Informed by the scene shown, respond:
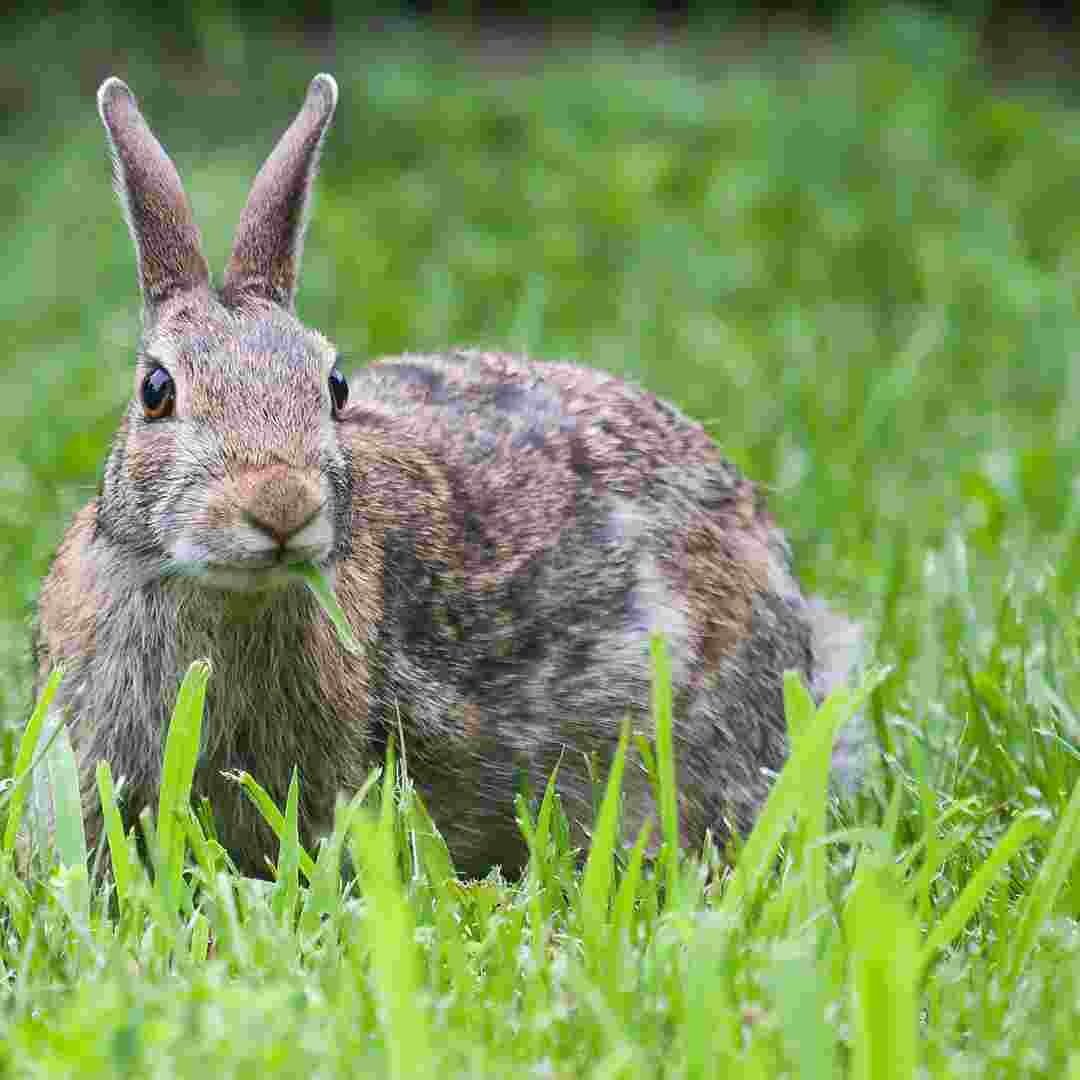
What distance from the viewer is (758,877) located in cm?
260

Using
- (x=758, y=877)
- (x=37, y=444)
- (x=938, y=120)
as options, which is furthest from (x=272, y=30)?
(x=758, y=877)

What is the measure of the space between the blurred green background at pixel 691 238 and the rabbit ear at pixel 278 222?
110cm

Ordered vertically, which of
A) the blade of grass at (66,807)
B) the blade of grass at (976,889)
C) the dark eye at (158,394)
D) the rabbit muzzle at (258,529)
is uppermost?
the dark eye at (158,394)

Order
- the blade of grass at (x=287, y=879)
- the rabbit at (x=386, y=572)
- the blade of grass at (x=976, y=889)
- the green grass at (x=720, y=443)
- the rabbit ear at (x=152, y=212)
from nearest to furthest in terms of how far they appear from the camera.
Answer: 1. the green grass at (x=720, y=443)
2. the blade of grass at (x=976, y=889)
3. the blade of grass at (x=287, y=879)
4. the rabbit at (x=386, y=572)
5. the rabbit ear at (x=152, y=212)

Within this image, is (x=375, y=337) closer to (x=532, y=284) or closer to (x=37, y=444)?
(x=532, y=284)

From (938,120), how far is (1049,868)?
6.41 meters

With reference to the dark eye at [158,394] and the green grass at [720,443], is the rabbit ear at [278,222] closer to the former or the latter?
the dark eye at [158,394]

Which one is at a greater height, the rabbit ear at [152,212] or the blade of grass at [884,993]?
the rabbit ear at [152,212]

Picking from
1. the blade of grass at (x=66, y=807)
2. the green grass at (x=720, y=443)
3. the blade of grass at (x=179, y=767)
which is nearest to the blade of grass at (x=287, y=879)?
the green grass at (x=720, y=443)

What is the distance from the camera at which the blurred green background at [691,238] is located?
5.46 metres

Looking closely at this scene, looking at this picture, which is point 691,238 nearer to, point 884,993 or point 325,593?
point 325,593

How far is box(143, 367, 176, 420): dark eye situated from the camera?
326cm

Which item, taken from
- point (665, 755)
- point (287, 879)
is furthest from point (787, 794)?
point (287, 879)

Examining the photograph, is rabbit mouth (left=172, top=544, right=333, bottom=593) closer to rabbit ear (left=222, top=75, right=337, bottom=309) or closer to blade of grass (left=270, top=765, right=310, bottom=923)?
blade of grass (left=270, top=765, right=310, bottom=923)
